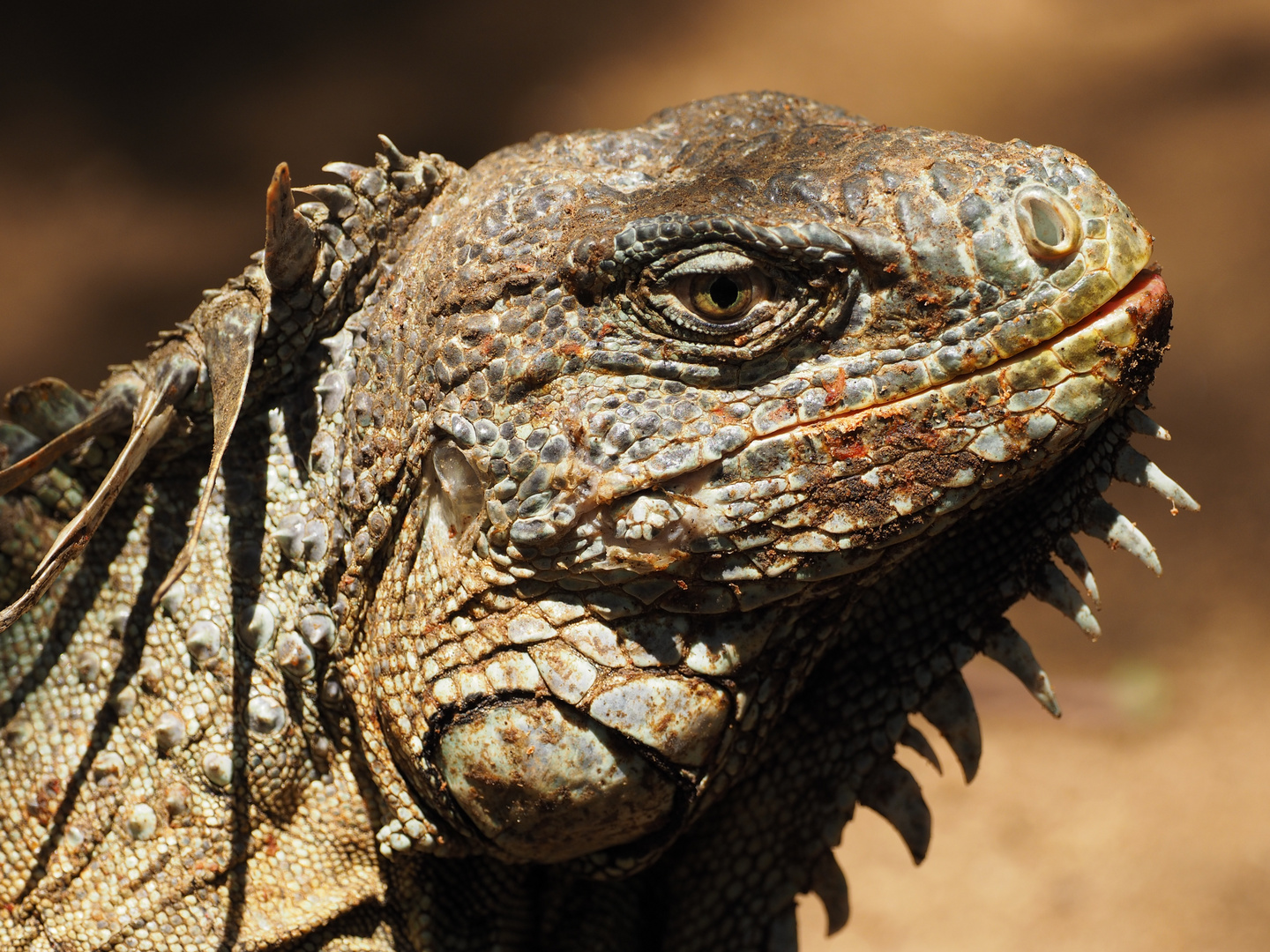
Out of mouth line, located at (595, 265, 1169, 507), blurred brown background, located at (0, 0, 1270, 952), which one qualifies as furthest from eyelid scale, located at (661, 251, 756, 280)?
blurred brown background, located at (0, 0, 1270, 952)

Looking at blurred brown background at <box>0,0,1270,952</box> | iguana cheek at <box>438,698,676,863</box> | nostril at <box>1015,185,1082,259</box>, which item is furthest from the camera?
blurred brown background at <box>0,0,1270,952</box>

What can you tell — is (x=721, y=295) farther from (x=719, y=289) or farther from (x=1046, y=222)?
(x=1046, y=222)

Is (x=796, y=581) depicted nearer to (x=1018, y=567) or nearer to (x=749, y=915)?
(x=1018, y=567)

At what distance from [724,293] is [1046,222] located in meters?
0.55

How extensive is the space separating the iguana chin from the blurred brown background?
4.27 meters

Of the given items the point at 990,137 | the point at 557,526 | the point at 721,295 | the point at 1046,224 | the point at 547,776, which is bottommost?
the point at 547,776

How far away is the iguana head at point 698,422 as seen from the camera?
6.19ft

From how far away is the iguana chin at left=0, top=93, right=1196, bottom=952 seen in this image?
1904mm

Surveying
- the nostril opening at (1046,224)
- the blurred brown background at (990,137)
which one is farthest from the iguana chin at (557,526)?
the blurred brown background at (990,137)

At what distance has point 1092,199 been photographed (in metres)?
1.91

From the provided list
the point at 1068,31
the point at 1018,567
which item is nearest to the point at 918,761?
the point at 1068,31

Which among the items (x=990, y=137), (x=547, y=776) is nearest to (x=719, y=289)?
(x=547, y=776)

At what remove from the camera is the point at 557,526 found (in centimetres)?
194

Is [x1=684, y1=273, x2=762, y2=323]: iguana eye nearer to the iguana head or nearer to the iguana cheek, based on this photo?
the iguana head
